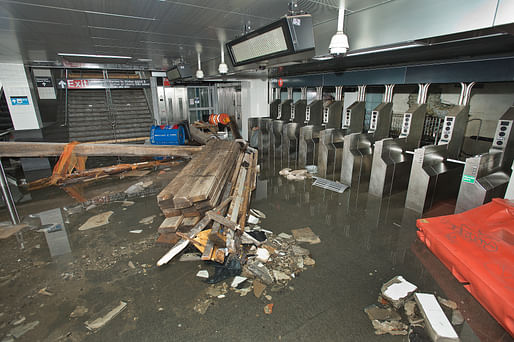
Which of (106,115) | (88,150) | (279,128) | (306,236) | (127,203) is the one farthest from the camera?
(106,115)

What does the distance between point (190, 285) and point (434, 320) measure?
2172mm

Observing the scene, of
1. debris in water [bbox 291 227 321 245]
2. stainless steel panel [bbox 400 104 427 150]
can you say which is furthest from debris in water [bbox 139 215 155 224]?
stainless steel panel [bbox 400 104 427 150]

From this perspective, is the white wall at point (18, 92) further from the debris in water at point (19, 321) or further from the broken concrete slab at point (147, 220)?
the debris in water at point (19, 321)

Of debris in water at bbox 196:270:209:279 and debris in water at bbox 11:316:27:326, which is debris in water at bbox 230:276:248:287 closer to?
debris in water at bbox 196:270:209:279

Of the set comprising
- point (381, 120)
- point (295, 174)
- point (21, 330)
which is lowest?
point (21, 330)

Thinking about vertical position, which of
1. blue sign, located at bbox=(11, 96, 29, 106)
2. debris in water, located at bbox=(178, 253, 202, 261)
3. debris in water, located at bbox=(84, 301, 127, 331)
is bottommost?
debris in water, located at bbox=(84, 301, 127, 331)

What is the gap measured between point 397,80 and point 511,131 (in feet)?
6.05

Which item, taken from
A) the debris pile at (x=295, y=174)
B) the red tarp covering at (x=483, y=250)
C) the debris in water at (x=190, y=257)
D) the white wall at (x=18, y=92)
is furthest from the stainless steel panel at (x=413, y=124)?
the white wall at (x=18, y=92)

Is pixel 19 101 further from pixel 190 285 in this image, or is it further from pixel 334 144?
pixel 334 144

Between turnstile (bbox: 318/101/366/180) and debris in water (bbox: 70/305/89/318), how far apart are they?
15.4 feet

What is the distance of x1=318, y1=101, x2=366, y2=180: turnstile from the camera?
5488 mm

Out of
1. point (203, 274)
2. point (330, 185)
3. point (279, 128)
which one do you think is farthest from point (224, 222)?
point (279, 128)

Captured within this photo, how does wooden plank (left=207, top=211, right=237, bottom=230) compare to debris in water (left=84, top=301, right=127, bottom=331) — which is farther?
wooden plank (left=207, top=211, right=237, bottom=230)

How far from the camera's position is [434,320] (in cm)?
201
